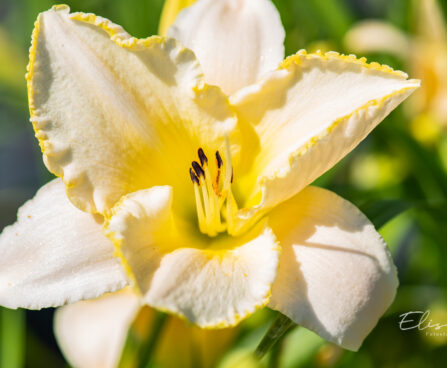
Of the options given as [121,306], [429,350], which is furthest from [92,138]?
[429,350]

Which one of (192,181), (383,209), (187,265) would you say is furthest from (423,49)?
(187,265)

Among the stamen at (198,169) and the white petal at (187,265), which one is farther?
the stamen at (198,169)

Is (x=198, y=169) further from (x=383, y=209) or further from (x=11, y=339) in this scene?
(x=11, y=339)

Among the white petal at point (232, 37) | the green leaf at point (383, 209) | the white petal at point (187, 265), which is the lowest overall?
the green leaf at point (383, 209)

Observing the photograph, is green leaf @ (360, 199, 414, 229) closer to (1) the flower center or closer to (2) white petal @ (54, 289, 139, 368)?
(1) the flower center

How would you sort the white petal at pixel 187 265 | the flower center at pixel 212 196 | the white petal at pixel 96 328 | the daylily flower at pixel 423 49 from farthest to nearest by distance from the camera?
the daylily flower at pixel 423 49, the white petal at pixel 96 328, the flower center at pixel 212 196, the white petal at pixel 187 265

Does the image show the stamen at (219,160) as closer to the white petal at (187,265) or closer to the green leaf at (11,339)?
the white petal at (187,265)

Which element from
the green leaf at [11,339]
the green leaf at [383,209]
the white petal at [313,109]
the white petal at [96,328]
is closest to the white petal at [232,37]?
the white petal at [313,109]

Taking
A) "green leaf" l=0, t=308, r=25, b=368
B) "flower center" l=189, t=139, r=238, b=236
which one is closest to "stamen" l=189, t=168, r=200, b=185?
"flower center" l=189, t=139, r=238, b=236
